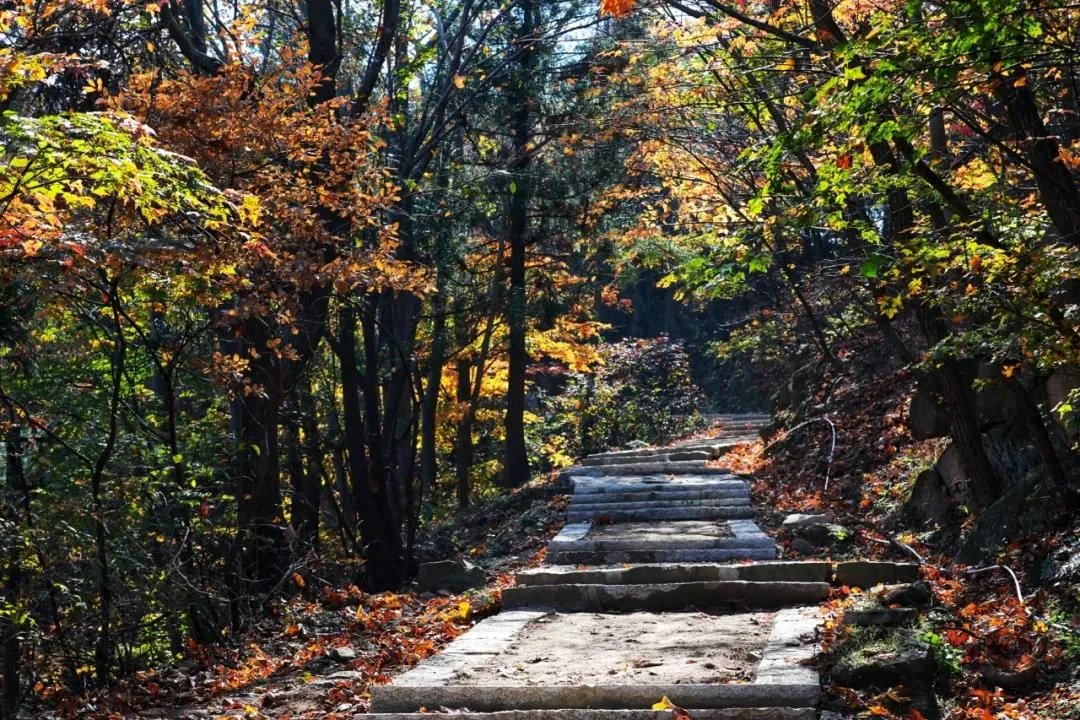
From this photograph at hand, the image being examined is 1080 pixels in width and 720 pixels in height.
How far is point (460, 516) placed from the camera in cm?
1755

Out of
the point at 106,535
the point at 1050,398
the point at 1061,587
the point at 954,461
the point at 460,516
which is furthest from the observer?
the point at 460,516

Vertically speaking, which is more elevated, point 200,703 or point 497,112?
point 497,112

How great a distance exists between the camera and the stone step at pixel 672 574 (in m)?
8.46

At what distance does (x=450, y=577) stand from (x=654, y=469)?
6.32 m

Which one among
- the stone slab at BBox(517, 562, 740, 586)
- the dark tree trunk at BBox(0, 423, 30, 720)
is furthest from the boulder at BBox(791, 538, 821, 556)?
the dark tree trunk at BBox(0, 423, 30, 720)

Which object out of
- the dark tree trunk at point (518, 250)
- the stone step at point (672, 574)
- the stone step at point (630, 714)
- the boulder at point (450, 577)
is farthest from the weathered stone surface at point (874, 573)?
the dark tree trunk at point (518, 250)

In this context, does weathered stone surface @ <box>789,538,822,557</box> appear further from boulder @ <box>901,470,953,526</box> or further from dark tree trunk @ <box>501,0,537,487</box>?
dark tree trunk @ <box>501,0,537,487</box>

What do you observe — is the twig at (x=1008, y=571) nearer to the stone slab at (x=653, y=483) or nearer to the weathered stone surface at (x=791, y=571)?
the weathered stone surface at (x=791, y=571)

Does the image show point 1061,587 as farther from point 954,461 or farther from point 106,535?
point 106,535

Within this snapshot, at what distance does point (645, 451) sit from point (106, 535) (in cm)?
1094

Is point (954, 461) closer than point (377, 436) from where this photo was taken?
Yes

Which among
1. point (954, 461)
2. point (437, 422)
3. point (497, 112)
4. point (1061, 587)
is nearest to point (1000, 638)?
point (1061, 587)

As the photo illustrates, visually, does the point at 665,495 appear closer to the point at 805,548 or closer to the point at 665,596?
the point at 805,548

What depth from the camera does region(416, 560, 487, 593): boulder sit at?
403 inches
